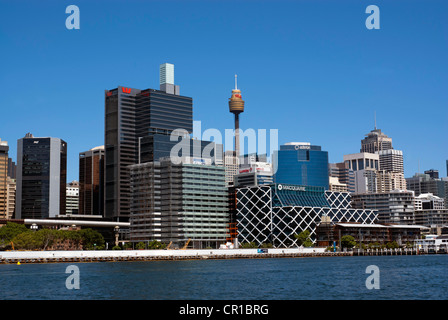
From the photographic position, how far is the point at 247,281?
105 metres

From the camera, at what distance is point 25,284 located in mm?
101875

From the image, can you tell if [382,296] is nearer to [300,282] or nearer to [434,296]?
[434,296]

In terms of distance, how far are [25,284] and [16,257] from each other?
10117 centimetres

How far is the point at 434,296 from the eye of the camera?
76.9m

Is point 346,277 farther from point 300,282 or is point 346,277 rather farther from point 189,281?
point 189,281

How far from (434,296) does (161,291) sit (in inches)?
1456
